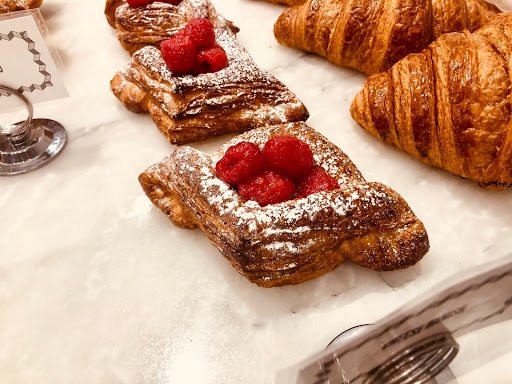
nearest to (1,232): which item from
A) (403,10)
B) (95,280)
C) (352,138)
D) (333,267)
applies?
(95,280)

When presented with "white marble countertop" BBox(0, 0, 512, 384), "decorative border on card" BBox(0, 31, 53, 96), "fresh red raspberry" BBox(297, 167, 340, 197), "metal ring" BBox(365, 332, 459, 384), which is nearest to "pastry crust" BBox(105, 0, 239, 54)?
"white marble countertop" BBox(0, 0, 512, 384)

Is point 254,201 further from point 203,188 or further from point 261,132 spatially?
point 261,132

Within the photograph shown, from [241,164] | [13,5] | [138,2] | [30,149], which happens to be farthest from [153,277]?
[13,5]

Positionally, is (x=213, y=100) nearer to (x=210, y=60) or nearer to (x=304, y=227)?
(x=210, y=60)

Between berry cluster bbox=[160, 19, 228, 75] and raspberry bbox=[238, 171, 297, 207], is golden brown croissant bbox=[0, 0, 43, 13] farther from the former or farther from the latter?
raspberry bbox=[238, 171, 297, 207]

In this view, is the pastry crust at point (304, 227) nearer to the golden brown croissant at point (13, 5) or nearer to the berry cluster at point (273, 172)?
the berry cluster at point (273, 172)

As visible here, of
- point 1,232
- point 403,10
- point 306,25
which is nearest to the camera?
point 1,232
